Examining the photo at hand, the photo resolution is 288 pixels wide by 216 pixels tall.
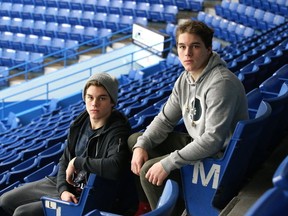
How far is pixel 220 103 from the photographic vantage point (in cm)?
211

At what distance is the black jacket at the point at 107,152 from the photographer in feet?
7.61

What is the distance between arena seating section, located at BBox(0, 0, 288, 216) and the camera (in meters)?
2.21

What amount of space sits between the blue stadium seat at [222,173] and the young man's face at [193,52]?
30cm

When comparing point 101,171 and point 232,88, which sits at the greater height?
point 232,88

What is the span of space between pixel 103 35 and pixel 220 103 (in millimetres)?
9257

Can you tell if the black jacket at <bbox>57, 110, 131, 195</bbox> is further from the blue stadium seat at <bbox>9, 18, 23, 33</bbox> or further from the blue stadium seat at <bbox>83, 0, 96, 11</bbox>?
the blue stadium seat at <bbox>83, 0, 96, 11</bbox>

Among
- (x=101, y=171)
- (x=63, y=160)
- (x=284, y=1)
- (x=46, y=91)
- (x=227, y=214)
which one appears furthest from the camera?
(x=284, y=1)

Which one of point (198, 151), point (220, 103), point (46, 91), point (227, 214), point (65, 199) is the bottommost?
point (46, 91)

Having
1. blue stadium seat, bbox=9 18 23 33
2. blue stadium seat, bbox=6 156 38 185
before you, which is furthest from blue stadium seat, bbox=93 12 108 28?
blue stadium seat, bbox=6 156 38 185

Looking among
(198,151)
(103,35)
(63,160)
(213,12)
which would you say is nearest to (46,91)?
(103,35)

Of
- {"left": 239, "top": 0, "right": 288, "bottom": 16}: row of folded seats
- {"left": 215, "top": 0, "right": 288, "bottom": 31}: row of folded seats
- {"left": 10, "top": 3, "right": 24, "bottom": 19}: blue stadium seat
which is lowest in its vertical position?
{"left": 10, "top": 3, "right": 24, "bottom": 19}: blue stadium seat

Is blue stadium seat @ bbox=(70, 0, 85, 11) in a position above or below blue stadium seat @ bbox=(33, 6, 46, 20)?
above

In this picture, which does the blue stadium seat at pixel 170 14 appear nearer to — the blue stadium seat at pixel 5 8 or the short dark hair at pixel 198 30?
the blue stadium seat at pixel 5 8

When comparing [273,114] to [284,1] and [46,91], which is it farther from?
[284,1]
